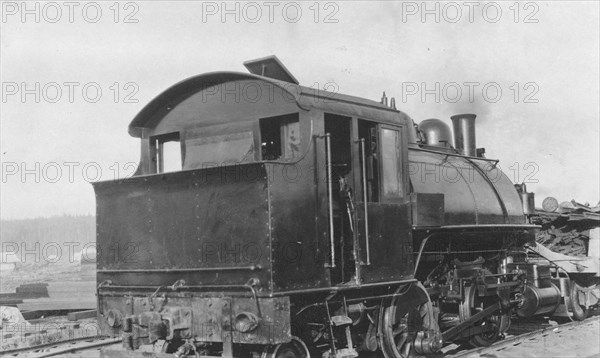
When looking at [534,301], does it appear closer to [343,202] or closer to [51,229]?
[343,202]

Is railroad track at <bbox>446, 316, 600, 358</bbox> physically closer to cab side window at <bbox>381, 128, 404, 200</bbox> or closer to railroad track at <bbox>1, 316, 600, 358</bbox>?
railroad track at <bbox>1, 316, 600, 358</bbox>

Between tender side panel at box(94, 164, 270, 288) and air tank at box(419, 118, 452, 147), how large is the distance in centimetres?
548

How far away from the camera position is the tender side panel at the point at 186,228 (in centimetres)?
642

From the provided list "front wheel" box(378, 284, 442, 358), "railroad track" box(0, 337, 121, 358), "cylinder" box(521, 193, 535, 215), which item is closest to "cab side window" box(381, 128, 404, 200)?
"front wheel" box(378, 284, 442, 358)

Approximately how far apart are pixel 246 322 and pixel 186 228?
120cm

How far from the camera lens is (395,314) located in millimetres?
7969

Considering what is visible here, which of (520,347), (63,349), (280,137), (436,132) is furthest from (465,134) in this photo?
(63,349)

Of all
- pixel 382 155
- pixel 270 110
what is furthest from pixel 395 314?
pixel 270 110

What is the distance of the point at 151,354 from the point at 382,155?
3295mm

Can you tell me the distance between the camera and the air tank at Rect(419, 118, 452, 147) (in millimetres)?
11453

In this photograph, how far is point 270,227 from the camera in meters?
6.30

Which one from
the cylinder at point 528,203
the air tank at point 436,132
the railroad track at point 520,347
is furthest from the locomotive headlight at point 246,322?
the cylinder at point 528,203

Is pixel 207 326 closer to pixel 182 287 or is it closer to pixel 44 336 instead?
pixel 182 287

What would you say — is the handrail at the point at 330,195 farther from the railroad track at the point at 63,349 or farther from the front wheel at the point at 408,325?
the railroad track at the point at 63,349
